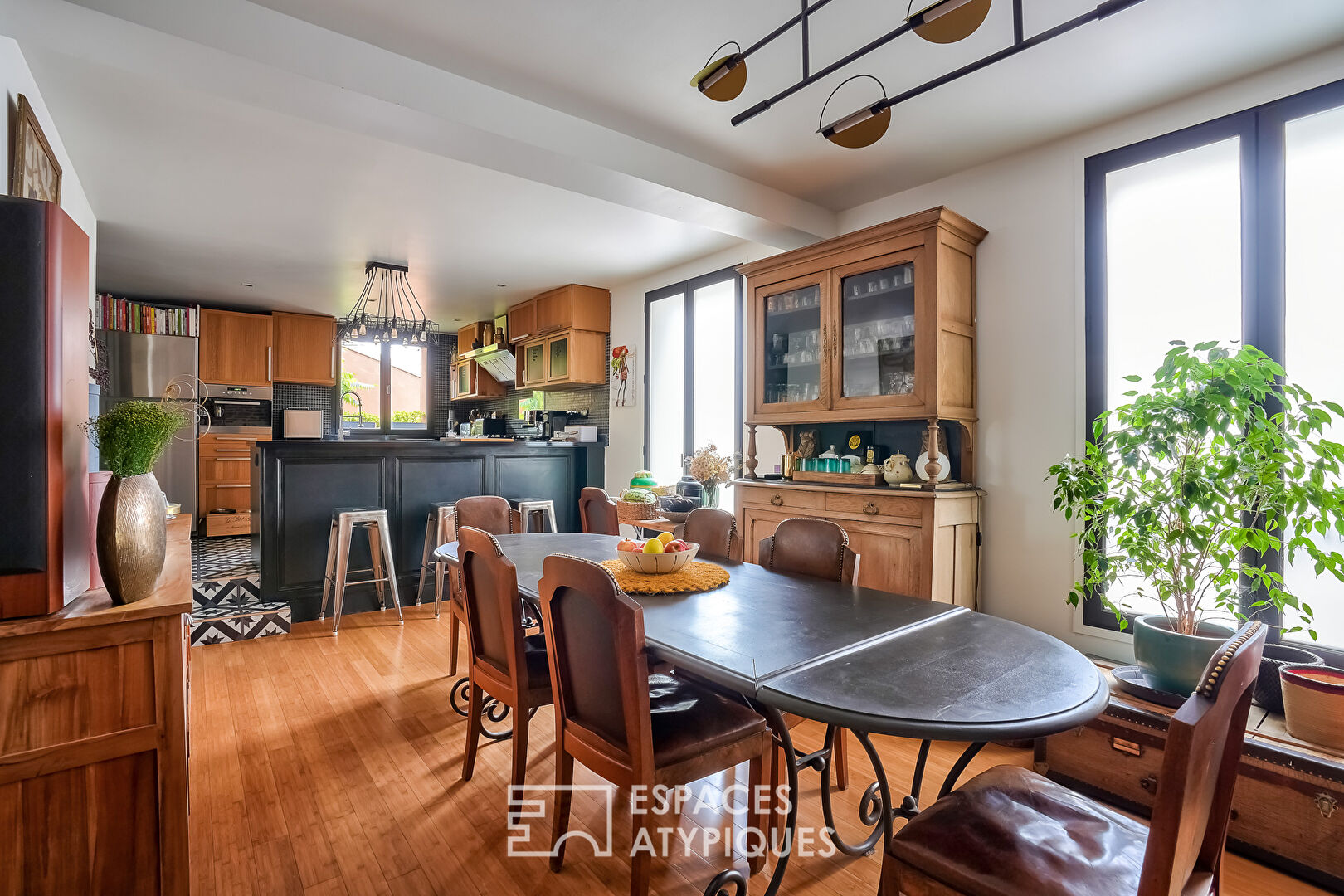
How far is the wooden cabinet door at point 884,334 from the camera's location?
124 inches

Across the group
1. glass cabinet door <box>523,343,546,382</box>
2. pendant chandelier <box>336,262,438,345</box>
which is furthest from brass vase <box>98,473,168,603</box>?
glass cabinet door <box>523,343,546,382</box>

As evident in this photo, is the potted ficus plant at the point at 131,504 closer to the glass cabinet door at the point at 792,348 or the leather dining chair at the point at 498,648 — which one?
the leather dining chair at the point at 498,648

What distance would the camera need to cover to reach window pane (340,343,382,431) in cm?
796

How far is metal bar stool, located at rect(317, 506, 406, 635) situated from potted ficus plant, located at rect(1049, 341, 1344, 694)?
3914 millimetres

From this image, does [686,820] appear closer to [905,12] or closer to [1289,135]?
[905,12]

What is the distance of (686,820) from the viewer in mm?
2131

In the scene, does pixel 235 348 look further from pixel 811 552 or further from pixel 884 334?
pixel 811 552

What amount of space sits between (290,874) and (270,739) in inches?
40.3

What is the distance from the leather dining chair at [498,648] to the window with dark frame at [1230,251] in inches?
98.7

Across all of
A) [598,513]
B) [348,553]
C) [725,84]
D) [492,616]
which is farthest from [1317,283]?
[348,553]

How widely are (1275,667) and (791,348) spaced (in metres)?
2.52

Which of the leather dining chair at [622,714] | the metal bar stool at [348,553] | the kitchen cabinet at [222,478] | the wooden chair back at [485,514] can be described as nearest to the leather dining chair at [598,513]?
the wooden chair back at [485,514]

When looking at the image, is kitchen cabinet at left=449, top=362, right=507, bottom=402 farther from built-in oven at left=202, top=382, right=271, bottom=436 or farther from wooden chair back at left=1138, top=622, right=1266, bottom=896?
wooden chair back at left=1138, top=622, right=1266, bottom=896

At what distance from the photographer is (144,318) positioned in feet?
20.6
